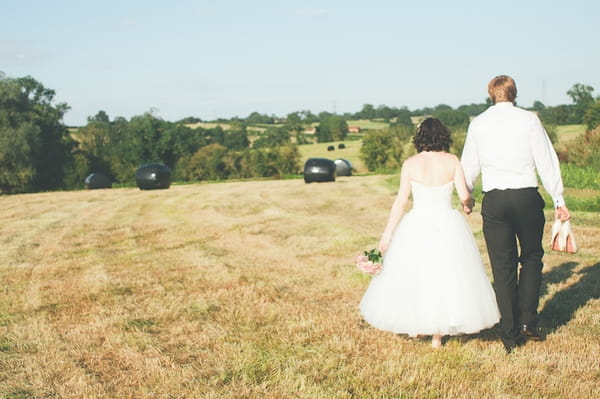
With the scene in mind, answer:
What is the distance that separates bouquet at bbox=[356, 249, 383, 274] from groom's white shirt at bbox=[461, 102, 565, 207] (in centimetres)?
139

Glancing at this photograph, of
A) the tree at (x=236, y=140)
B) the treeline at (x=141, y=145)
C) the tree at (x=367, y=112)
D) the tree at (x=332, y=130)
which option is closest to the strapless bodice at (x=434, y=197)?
the treeline at (x=141, y=145)

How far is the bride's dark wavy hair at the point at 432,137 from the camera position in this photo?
18.7 ft

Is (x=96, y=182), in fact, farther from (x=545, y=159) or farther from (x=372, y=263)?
(x=545, y=159)

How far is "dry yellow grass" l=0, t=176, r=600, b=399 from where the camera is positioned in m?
4.93

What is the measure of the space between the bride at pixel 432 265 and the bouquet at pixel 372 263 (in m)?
0.19

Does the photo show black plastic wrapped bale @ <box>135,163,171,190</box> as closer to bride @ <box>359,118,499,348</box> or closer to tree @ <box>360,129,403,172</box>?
bride @ <box>359,118,499,348</box>

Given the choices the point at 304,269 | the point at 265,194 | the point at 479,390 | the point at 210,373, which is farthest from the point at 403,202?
the point at 265,194

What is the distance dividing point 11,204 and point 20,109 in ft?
128

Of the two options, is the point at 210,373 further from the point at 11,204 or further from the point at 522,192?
the point at 11,204

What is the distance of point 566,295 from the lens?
7855 mm

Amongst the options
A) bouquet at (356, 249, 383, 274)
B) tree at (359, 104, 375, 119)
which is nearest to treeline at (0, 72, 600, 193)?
tree at (359, 104, 375, 119)

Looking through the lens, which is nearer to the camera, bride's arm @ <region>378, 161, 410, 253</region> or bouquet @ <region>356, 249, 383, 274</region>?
bride's arm @ <region>378, 161, 410, 253</region>

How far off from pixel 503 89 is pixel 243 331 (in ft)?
12.7

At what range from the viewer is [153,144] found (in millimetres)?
90125
